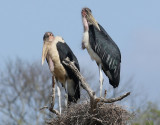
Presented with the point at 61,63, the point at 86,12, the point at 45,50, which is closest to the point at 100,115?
the point at 61,63

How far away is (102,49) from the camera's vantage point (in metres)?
11.3

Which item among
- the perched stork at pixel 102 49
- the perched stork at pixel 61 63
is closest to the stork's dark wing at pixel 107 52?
the perched stork at pixel 102 49

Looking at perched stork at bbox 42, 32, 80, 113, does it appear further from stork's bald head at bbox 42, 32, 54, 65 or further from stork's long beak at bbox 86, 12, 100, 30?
stork's long beak at bbox 86, 12, 100, 30

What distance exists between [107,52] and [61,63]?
2.69 ft

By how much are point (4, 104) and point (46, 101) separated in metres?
1.69

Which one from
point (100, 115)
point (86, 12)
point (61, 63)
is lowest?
point (100, 115)

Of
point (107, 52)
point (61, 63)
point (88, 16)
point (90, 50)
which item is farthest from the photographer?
point (88, 16)

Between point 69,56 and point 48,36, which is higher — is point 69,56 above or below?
below

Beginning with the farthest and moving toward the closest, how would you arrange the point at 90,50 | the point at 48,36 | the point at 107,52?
the point at 48,36 → the point at 107,52 → the point at 90,50

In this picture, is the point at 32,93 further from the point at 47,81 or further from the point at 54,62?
the point at 54,62


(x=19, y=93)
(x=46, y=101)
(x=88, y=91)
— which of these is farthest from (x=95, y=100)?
(x=19, y=93)

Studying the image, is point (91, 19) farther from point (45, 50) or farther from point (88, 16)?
point (45, 50)

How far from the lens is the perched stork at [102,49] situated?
1119 cm

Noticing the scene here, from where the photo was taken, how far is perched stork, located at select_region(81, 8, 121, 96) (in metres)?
11.2
